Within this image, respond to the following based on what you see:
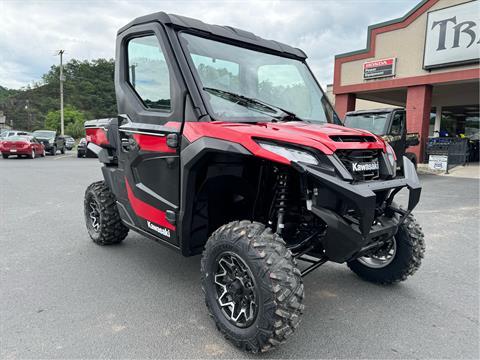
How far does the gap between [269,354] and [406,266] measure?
64.9 inches

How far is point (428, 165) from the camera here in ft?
50.3

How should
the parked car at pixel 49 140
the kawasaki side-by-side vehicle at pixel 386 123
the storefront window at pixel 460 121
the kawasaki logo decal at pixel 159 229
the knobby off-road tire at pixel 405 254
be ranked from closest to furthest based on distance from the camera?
the kawasaki logo decal at pixel 159 229
the knobby off-road tire at pixel 405 254
the kawasaki side-by-side vehicle at pixel 386 123
the parked car at pixel 49 140
the storefront window at pixel 460 121

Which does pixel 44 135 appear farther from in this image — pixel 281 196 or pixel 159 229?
pixel 281 196

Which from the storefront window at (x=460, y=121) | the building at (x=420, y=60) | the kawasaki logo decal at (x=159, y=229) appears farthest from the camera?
the storefront window at (x=460, y=121)

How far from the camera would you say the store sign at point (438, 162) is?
14.6 meters

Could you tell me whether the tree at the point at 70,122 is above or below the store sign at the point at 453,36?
below

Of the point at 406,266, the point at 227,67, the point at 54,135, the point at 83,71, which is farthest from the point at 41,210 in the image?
the point at 83,71

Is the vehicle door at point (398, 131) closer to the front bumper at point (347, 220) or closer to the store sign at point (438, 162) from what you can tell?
the store sign at point (438, 162)

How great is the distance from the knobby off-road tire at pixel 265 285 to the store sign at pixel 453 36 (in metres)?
15.9

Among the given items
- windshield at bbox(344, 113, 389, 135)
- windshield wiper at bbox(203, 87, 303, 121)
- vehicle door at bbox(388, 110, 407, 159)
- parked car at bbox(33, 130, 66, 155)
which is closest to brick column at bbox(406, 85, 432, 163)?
vehicle door at bbox(388, 110, 407, 159)

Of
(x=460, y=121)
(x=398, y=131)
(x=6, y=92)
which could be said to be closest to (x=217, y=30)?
(x=398, y=131)

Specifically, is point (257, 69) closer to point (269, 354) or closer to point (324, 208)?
point (324, 208)

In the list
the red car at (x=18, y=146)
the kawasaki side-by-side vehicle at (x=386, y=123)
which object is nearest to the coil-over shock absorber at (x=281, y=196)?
the kawasaki side-by-side vehicle at (x=386, y=123)

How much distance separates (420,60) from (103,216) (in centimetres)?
1611
